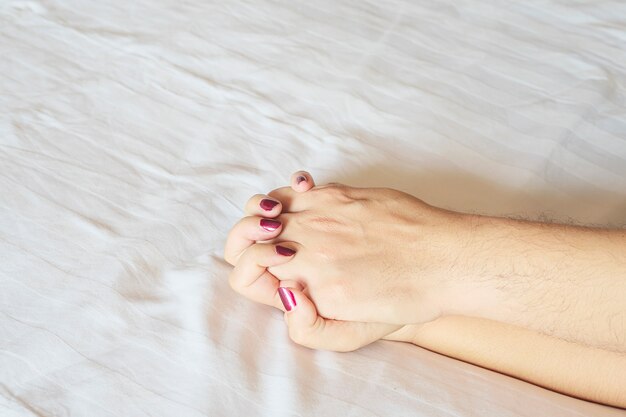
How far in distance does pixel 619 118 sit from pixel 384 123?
1.29 ft

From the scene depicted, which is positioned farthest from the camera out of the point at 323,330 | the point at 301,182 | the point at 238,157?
the point at 238,157

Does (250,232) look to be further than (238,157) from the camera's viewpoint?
No

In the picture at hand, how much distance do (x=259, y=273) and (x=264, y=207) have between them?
0.29 ft

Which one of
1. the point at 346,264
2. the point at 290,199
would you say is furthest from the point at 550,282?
the point at 290,199

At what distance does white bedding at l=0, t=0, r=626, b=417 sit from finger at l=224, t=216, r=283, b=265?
4cm

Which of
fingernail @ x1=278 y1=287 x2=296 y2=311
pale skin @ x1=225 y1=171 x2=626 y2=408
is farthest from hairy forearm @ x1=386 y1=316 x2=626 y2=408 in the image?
fingernail @ x1=278 y1=287 x2=296 y2=311

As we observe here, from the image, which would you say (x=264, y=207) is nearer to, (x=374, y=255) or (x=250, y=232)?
(x=250, y=232)

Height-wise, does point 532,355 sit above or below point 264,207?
below

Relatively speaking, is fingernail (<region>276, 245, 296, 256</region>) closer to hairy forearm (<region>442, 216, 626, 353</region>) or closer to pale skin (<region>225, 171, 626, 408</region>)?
pale skin (<region>225, 171, 626, 408</region>)

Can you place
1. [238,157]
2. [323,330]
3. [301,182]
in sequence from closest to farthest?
[323,330] < [301,182] < [238,157]

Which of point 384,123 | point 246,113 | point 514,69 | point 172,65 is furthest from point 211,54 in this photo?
point 514,69

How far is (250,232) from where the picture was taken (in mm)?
867

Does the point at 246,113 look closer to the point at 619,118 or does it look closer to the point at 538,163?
A: the point at 538,163

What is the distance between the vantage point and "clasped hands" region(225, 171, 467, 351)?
83 centimetres
